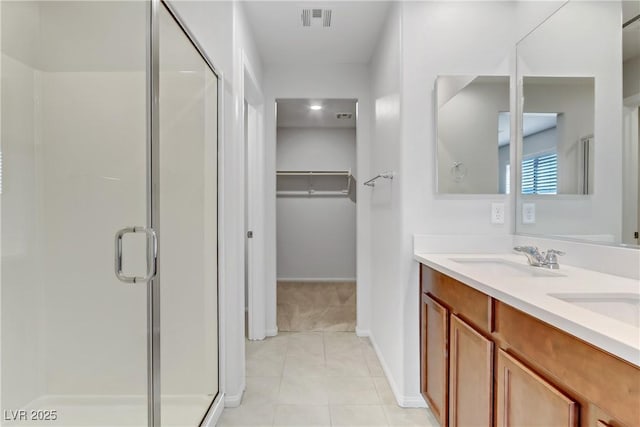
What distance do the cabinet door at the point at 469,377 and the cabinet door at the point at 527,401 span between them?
69 mm

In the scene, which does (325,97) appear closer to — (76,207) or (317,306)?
(76,207)

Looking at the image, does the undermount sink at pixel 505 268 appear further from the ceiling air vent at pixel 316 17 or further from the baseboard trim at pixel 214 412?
the ceiling air vent at pixel 316 17

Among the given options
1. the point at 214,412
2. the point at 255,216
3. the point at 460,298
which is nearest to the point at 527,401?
the point at 460,298

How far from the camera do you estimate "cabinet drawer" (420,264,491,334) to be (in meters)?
1.23

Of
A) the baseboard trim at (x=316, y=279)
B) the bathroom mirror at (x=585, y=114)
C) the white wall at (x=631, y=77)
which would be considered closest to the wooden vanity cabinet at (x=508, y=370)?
the bathroom mirror at (x=585, y=114)

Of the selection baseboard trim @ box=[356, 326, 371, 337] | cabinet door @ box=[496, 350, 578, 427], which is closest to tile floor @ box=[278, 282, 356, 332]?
baseboard trim @ box=[356, 326, 371, 337]

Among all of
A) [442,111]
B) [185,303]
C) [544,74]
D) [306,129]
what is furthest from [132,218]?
[306,129]

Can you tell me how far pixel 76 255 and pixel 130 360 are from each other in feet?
1.64

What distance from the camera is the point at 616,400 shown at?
0.68 metres

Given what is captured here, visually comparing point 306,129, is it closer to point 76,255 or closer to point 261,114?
point 261,114

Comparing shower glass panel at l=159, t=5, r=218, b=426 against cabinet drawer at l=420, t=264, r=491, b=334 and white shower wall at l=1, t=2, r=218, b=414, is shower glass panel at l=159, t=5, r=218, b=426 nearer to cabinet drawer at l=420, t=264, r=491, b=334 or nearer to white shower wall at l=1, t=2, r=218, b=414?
white shower wall at l=1, t=2, r=218, b=414

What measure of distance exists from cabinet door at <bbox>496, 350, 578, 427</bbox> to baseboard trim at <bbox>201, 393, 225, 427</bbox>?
1355mm

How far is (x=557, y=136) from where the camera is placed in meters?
1.65

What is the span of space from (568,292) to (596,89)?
0.94 m
